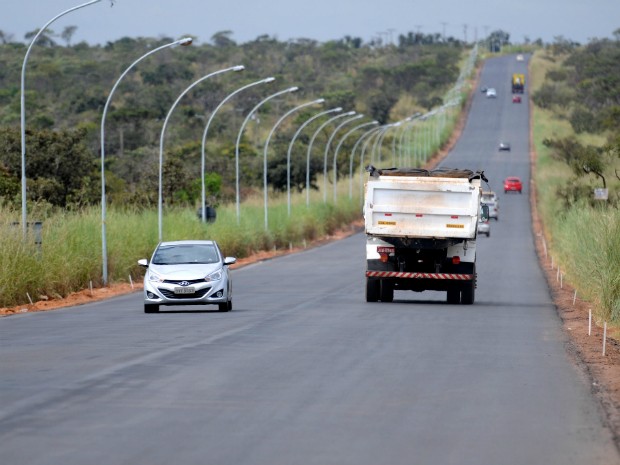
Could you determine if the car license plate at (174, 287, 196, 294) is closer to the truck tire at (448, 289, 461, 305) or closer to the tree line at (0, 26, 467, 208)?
the truck tire at (448, 289, 461, 305)

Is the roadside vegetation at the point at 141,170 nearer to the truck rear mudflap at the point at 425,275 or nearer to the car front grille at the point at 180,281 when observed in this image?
the car front grille at the point at 180,281

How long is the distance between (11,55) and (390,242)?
173 metres

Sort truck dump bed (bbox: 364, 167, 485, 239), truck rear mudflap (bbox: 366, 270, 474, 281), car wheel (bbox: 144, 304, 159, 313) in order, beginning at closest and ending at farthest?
1. car wheel (bbox: 144, 304, 159, 313)
2. truck dump bed (bbox: 364, 167, 485, 239)
3. truck rear mudflap (bbox: 366, 270, 474, 281)

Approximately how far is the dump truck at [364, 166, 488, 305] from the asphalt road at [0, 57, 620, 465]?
5.79 feet

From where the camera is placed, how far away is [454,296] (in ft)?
111

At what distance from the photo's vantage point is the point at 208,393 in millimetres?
14320

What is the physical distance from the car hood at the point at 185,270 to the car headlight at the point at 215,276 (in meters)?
0.07

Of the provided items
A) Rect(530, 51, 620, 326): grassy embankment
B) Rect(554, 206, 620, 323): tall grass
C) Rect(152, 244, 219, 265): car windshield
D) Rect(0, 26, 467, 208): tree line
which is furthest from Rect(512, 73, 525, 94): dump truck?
Rect(152, 244, 219, 265): car windshield

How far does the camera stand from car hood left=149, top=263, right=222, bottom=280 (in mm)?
29359

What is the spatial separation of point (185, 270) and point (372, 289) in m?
5.64

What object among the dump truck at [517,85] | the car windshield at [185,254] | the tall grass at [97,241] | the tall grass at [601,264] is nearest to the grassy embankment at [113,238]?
the tall grass at [97,241]

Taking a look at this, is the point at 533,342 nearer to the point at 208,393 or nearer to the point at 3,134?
the point at 208,393

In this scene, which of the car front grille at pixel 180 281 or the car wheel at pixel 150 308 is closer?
the car front grille at pixel 180 281

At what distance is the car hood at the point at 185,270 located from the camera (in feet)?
96.3
